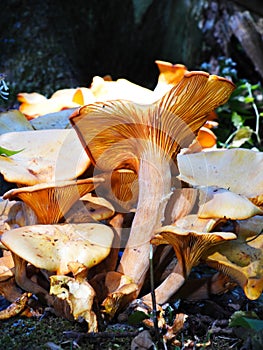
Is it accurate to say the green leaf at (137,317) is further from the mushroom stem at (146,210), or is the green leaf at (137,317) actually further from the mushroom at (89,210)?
the mushroom at (89,210)

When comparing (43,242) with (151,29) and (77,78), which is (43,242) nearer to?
(77,78)

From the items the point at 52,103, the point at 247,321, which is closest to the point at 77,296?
the point at 247,321

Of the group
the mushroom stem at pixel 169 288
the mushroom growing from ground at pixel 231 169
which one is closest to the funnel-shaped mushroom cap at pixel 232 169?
the mushroom growing from ground at pixel 231 169

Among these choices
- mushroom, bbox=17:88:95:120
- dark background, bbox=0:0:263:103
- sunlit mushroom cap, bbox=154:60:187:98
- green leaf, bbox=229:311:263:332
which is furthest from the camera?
dark background, bbox=0:0:263:103

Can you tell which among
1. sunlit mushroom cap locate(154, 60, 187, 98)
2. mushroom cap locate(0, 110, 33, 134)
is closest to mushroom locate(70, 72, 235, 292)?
sunlit mushroom cap locate(154, 60, 187, 98)

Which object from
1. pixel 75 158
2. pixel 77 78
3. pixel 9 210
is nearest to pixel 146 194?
pixel 75 158

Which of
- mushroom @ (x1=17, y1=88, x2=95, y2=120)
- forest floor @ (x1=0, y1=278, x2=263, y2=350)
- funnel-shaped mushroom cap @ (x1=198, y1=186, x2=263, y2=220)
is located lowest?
forest floor @ (x1=0, y1=278, x2=263, y2=350)

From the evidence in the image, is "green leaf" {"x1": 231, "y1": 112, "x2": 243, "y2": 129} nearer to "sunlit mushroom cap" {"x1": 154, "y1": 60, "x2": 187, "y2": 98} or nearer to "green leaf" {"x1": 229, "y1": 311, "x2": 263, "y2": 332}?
"sunlit mushroom cap" {"x1": 154, "y1": 60, "x2": 187, "y2": 98}
